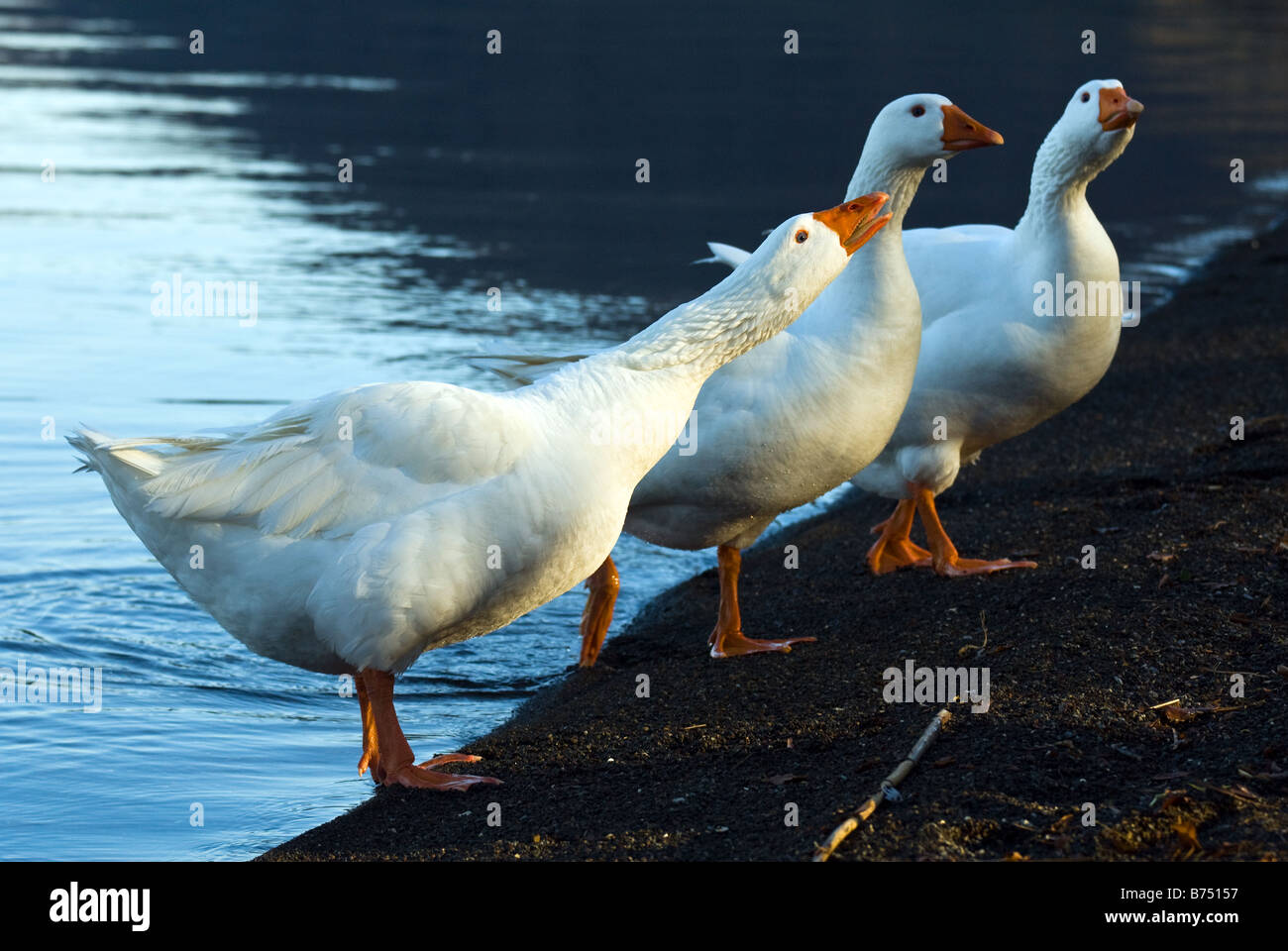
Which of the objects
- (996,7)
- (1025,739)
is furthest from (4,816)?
(996,7)

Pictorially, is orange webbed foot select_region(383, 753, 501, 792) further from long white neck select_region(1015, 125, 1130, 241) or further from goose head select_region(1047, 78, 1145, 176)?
goose head select_region(1047, 78, 1145, 176)

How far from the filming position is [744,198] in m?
20.8

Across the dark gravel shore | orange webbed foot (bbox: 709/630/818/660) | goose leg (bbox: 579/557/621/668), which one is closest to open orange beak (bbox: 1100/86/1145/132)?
the dark gravel shore

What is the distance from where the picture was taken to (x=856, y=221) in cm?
599

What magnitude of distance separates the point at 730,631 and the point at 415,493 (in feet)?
7.81

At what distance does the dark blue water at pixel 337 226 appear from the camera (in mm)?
6773

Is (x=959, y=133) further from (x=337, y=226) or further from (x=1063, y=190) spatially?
(x=337, y=226)

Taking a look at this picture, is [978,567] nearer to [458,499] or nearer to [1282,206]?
[458,499]

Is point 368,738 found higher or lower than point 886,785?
lower

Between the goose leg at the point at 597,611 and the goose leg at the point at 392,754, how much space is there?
67.0 inches

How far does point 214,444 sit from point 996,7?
182ft

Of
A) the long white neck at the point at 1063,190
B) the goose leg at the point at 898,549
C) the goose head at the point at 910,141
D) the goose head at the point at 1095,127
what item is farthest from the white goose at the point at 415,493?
the goose head at the point at 1095,127

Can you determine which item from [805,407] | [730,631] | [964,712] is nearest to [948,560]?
[730,631]

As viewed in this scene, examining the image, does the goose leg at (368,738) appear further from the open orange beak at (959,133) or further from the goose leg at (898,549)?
the open orange beak at (959,133)
